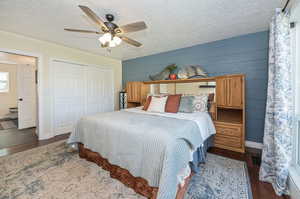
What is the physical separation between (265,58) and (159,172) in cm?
300

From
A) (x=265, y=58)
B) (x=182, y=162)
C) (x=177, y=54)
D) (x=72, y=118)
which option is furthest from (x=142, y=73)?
(x=182, y=162)

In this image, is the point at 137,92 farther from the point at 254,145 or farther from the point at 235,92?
the point at 254,145

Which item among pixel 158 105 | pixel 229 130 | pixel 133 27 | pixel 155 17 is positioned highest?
pixel 155 17

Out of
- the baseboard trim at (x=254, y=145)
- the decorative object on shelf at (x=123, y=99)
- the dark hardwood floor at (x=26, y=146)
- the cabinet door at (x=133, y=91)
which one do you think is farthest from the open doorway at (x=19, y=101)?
the baseboard trim at (x=254, y=145)

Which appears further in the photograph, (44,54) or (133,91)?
(133,91)

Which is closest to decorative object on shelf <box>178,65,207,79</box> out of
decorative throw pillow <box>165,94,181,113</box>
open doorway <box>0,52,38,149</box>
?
decorative throw pillow <box>165,94,181,113</box>

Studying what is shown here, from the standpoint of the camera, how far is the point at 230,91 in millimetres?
2596

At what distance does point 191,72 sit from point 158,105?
1274 mm

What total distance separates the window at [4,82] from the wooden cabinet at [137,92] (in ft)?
18.0

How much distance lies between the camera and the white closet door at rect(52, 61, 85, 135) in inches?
137

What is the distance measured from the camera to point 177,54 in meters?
3.71

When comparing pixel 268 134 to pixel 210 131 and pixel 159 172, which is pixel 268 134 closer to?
pixel 210 131

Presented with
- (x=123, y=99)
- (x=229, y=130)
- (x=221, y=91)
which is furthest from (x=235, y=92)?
(x=123, y=99)

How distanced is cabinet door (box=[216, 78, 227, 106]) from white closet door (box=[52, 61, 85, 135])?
3804 mm
